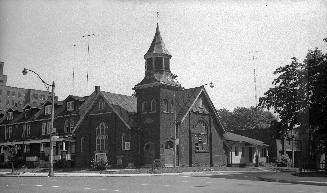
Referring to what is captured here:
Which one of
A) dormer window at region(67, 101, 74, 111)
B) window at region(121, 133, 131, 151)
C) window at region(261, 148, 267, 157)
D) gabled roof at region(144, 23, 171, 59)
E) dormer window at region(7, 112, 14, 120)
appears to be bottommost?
window at region(261, 148, 267, 157)

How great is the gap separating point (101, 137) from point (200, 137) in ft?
38.8

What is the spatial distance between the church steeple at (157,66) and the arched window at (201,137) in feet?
20.3

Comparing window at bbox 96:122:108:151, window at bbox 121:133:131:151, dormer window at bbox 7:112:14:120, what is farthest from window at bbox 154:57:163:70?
dormer window at bbox 7:112:14:120

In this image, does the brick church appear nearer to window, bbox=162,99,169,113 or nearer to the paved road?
window, bbox=162,99,169,113

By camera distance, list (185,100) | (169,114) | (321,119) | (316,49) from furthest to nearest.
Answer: (185,100) → (169,114) → (316,49) → (321,119)

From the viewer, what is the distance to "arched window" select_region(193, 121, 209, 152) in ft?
162

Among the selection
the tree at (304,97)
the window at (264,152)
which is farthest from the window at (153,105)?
the window at (264,152)

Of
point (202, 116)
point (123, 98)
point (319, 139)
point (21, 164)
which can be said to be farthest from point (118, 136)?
point (319, 139)

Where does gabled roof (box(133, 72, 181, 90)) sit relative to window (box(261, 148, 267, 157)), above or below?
above

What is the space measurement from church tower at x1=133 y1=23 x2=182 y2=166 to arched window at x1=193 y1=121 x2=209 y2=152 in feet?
14.7

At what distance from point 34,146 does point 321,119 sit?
136 feet

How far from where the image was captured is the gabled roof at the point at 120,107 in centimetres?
4738

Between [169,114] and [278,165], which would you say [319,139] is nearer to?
[169,114]

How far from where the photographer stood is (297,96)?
41906 mm
